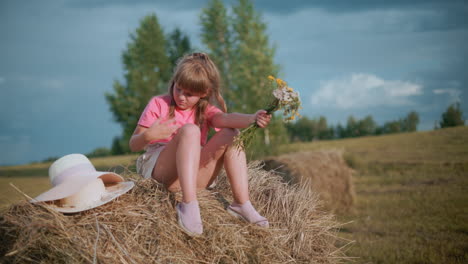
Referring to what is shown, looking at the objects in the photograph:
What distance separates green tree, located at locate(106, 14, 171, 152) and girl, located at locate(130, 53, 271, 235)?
16.3 meters

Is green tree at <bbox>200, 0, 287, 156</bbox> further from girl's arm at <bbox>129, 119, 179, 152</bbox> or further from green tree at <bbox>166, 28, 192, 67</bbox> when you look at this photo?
girl's arm at <bbox>129, 119, 179, 152</bbox>

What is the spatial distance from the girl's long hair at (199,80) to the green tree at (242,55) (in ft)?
39.8

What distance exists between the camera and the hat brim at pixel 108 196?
237cm

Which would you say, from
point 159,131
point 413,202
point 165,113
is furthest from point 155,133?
point 413,202

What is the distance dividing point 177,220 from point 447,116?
42.7 ft

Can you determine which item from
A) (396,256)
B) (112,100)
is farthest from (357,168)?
(112,100)

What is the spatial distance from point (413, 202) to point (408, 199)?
0.31 meters

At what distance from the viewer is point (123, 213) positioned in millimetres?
2430

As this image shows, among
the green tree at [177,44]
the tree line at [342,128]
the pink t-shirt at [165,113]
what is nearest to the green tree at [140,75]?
the green tree at [177,44]

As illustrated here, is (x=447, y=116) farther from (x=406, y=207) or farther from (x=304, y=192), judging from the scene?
(x=304, y=192)

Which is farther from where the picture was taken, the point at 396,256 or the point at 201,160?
the point at 396,256

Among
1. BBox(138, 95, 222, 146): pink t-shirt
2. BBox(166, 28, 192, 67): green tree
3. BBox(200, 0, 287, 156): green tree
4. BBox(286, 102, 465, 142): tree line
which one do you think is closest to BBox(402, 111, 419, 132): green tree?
BBox(286, 102, 465, 142): tree line

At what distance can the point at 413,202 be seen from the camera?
24.2 ft

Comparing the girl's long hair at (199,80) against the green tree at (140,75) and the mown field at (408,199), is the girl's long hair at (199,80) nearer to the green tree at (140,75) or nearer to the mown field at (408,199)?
the mown field at (408,199)
